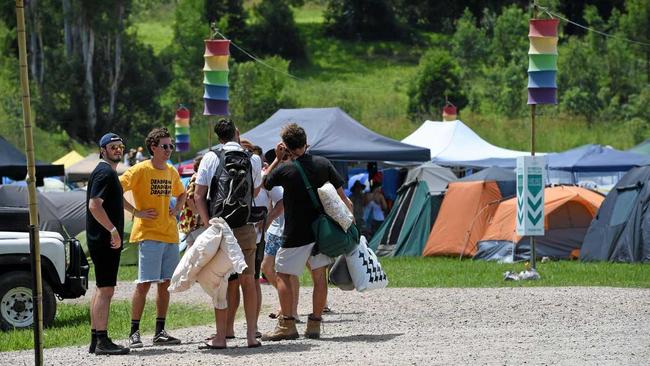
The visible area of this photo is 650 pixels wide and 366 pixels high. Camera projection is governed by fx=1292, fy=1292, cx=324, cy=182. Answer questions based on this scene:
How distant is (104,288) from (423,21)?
73.9 m

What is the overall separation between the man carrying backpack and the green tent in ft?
44.2

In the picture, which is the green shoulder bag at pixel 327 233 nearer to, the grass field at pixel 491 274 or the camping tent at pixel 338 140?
the grass field at pixel 491 274

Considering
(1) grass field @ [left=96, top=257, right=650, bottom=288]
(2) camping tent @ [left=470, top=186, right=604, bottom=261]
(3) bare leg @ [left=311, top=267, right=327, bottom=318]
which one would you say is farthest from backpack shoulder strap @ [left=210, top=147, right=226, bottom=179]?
(2) camping tent @ [left=470, top=186, right=604, bottom=261]

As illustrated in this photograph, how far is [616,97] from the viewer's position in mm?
56969

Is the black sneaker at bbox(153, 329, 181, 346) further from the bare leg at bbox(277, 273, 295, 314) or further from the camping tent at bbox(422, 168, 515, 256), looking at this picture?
the camping tent at bbox(422, 168, 515, 256)

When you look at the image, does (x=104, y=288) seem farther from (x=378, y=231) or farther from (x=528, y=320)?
(x=378, y=231)

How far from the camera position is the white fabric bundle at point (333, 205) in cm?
1109

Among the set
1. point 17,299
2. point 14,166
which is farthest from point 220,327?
point 14,166

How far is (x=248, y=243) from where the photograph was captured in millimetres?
10773

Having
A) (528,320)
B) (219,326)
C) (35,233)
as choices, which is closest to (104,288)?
(219,326)

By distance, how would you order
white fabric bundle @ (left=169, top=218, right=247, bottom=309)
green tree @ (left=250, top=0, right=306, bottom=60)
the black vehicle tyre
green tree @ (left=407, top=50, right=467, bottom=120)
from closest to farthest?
white fabric bundle @ (left=169, top=218, right=247, bottom=309) → the black vehicle tyre → green tree @ (left=407, top=50, right=467, bottom=120) → green tree @ (left=250, top=0, right=306, bottom=60)

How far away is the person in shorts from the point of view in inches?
440

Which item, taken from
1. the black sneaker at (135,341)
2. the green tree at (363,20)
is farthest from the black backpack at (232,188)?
the green tree at (363,20)

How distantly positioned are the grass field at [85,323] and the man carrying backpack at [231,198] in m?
1.89
